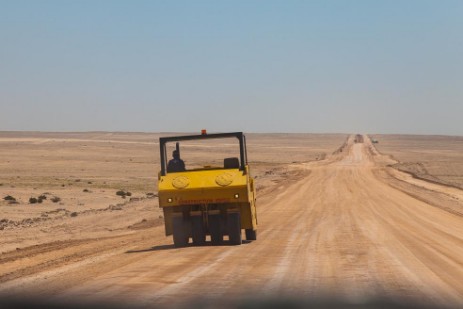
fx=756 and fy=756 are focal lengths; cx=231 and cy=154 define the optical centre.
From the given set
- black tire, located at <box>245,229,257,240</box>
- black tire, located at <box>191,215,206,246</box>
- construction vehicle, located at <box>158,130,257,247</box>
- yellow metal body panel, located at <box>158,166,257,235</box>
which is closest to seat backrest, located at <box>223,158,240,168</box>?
construction vehicle, located at <box>158,130,257,247</box>

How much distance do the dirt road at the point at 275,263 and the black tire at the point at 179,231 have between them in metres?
0.38

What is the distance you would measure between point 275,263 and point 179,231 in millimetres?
3763

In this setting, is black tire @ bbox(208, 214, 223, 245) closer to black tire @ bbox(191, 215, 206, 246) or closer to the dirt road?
black tire @ bbox(191, 215, 206, 246)

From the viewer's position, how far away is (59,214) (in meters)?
29.3

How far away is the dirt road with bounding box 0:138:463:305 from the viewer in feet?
33.5

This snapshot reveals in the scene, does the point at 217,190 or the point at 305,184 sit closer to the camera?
the point at 217,190

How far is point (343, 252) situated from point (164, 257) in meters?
3.60

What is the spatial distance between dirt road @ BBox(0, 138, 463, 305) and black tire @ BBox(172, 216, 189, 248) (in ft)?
1.23

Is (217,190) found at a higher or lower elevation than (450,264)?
higher

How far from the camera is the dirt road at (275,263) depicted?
33.5 feet

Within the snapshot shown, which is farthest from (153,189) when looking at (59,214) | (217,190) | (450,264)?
(450,264)

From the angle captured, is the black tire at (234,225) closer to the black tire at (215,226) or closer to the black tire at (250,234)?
the black tire at (215,226)

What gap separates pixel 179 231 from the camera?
16609mm

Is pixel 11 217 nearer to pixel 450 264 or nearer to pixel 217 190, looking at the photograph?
pixel 217 190
